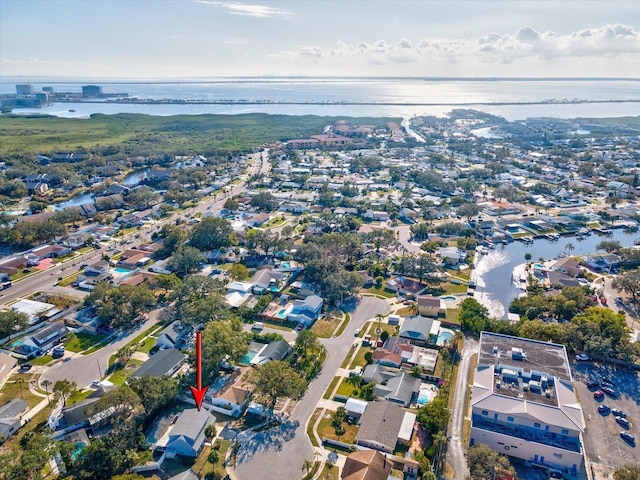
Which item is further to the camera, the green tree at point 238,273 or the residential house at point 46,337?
the green tree at point 238,273

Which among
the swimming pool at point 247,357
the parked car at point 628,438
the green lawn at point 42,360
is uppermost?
the swimming pool at point 247,357

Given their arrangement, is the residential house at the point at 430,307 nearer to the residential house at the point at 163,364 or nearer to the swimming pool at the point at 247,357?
the swimming pool at the point at 247,357

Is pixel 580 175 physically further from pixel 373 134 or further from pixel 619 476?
pixel 619 476


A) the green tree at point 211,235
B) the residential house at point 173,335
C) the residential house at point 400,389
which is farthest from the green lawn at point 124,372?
the green tree at point 211,235

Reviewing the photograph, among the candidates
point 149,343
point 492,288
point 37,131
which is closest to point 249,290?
point 149,343

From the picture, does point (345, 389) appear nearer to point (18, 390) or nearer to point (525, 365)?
point (525, 365)

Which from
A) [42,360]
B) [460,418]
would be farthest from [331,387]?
[42,360]

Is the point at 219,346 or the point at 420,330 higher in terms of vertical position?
the point at 219,346
